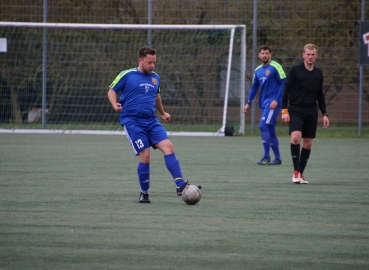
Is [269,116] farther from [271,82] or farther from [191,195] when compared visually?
[191,195]

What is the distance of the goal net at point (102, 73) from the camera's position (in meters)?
20.3

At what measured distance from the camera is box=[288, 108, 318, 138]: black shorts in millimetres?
9752

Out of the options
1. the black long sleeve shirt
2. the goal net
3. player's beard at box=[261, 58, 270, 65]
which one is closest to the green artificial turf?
the black long sleeve shirt

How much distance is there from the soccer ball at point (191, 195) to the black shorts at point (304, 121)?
2641 millimetres

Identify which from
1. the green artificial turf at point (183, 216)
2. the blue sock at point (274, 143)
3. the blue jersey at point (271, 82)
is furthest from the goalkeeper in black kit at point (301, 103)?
the blue jersey at point (271, 82)

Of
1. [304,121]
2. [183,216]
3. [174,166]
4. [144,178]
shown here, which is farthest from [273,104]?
[183,216]

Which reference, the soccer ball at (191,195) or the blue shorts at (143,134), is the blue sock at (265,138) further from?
the soccer ball at (191,195)

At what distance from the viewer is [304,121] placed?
9.85 metres

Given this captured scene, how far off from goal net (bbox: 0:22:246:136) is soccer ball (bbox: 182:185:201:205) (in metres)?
12.4

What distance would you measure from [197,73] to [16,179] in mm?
11207

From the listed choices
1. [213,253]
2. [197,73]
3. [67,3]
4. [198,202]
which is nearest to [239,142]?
[197,73]

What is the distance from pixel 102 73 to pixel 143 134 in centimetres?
1291

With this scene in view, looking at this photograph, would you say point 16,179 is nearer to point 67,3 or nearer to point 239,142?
point 239,142

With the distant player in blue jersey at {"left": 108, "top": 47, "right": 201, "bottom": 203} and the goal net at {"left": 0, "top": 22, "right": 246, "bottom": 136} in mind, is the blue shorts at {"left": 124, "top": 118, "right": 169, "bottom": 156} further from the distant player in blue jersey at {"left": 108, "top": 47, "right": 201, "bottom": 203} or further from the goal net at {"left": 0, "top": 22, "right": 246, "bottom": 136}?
the goal net at {"left": 0, "top": 22, "right": 246, "bottom": 136}
